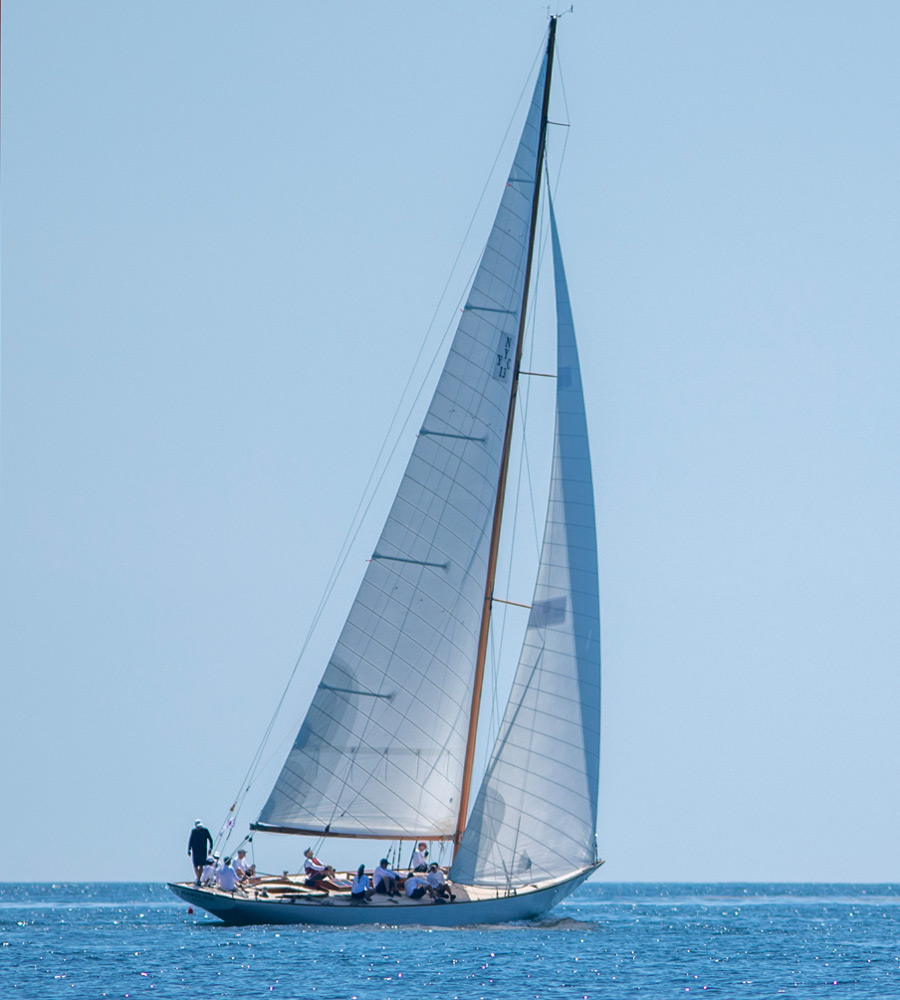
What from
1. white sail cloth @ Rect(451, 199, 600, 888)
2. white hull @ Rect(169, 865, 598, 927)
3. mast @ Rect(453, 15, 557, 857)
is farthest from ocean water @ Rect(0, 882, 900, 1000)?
mast @ Rect(453, 15, 557, 857)

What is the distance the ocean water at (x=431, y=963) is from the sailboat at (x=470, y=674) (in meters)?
1.27

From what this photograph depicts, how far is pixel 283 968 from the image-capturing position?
31453mm

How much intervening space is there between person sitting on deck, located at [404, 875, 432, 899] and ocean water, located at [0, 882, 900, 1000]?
999 millimetres

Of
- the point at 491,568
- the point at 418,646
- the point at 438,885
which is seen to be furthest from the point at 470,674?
the point at 438,885

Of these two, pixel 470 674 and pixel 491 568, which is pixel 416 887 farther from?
pixel 491 568

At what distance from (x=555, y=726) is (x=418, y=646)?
125 inches

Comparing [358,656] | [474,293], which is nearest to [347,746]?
[358,656]

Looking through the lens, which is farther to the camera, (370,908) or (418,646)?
(418,646)

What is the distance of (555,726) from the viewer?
119 feet

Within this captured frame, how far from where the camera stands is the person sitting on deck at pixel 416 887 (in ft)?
116

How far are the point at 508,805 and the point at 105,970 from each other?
8470 millimetres

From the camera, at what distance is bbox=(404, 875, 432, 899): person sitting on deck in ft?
116

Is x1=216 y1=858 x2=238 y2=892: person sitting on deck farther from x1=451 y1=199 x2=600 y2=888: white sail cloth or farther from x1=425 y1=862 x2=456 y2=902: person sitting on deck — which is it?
x1=451 y1=199 x2=600 y2=888: white sail cloth

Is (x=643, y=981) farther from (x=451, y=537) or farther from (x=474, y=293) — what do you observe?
(x=474, y=293)
